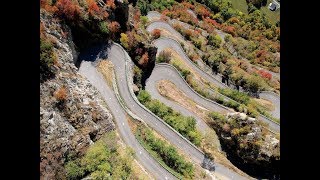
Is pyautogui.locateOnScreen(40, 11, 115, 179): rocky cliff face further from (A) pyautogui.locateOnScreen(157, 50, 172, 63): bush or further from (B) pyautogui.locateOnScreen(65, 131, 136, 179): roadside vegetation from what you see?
(A) pyautogui.locateOnScreen(157, 50, 172, 63): bush

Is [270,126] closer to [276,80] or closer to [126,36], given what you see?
[276,80]

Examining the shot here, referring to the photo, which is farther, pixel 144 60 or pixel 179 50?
pixel 179 50

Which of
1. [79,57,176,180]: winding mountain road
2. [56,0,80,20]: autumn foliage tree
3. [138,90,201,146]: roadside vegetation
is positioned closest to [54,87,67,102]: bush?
[79,57,176,180]: winding mountain road

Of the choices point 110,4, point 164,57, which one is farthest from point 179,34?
point 110,4

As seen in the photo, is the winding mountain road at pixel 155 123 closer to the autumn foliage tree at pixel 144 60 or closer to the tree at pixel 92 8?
the autumn foliage tree at pixel 144 60

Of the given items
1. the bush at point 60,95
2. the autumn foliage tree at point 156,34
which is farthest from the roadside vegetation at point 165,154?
the autumn foliage tree at point 156,34

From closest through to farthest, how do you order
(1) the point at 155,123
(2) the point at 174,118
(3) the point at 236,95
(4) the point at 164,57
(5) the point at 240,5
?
1. (1) the point at 155,123
2. (2) the point at 174,118
3. (4) the point at 164,57
4. (3) the point at 236,95
5. (5) the point at 240,5

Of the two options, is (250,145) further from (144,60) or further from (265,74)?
(265,74)
